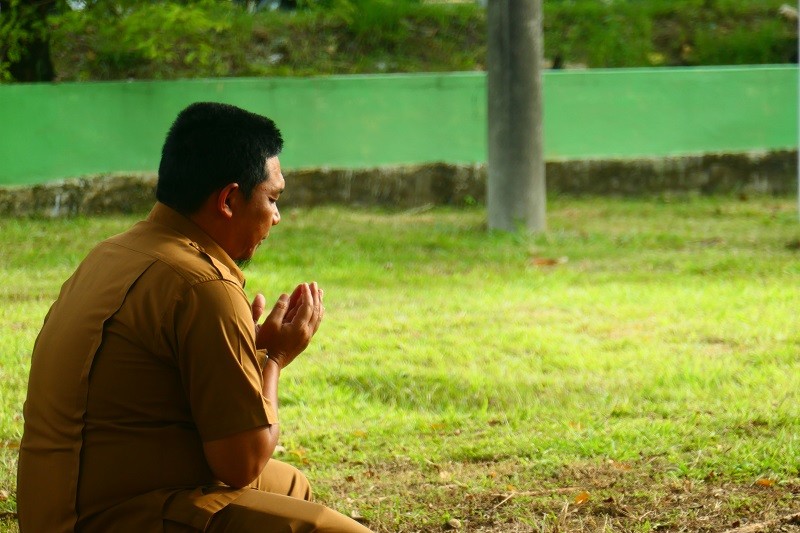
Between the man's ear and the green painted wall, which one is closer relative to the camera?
the man's ear

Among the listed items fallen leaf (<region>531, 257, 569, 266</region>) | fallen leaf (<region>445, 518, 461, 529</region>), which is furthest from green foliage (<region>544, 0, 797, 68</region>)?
fallen leaf (<region>445, 518, 461, 529</region>)

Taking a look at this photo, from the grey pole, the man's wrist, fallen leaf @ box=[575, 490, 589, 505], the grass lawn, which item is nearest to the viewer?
the man's wrist

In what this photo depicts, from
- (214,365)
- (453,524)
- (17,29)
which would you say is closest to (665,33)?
(17,29)

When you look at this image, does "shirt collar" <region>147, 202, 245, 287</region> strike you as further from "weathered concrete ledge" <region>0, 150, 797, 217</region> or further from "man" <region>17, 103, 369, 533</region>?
"weathered concrete ledge" <region>0, 150, 797, 217</region>

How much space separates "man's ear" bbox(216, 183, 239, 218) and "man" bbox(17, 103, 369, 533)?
47 millimetres

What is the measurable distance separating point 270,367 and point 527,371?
10.8 feet

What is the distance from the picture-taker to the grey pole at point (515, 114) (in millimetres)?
10102

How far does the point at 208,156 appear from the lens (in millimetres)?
2539

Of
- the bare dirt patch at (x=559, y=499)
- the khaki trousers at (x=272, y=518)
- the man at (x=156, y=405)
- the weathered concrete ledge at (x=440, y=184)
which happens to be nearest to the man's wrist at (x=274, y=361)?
the man at (x=156, y=405)

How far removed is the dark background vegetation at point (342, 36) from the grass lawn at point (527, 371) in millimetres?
2275

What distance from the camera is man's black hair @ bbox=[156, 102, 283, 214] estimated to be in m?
2.54

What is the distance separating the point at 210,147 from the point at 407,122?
961 cm

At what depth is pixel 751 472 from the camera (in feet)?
14.2

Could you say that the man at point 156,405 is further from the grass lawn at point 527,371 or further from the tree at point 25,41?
the tree at point 25,41
